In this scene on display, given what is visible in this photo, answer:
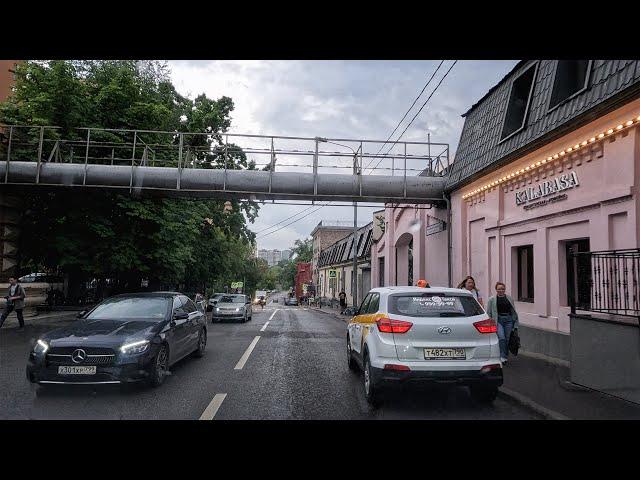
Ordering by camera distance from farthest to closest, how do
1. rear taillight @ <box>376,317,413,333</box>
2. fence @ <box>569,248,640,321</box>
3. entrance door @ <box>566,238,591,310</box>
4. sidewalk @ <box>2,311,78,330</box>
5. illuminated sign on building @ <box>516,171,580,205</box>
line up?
sidewalk @ <box>2,311,78,330</box>, illuminated sign on building @ <box>516,171,580,205</box>, entrance door @ <box>566,238,591,310</box>, fence @ <box>569,248,640,321</box>, rear taillight @ <box>376,317,413,333</box>

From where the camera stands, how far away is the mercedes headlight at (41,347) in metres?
6.52

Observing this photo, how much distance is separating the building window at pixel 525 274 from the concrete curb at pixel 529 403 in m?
5.29

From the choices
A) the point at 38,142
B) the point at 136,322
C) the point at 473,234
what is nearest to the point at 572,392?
the point at 136,322

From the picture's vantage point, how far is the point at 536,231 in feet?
36.0

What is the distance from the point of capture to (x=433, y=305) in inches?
249

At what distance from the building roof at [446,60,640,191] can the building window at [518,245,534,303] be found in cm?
249

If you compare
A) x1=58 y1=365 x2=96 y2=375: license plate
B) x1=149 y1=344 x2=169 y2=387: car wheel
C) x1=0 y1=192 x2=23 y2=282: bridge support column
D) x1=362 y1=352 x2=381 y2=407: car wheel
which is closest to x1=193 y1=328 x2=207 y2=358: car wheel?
x1=149 y1=344 x2=169 y2=387: car wheel

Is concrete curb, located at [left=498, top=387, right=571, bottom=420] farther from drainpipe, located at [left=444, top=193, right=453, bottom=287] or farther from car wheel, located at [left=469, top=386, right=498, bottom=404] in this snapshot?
drainpipe, located at [left=444, top=193, right=453, bottom=287]

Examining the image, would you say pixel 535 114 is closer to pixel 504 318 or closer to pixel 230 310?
pixel 504 318

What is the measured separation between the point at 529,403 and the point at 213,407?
172 inches

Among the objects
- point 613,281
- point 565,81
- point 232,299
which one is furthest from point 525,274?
point 232,299

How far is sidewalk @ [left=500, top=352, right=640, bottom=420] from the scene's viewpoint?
582 cm
